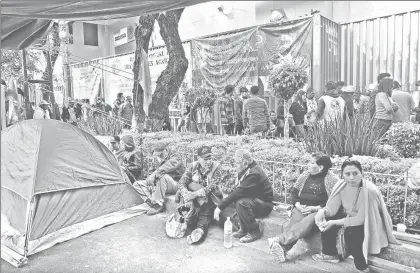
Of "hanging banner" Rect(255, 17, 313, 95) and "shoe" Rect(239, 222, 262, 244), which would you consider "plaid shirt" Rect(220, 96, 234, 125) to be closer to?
"hanging banner" Rect(255, 17, 313, 95)

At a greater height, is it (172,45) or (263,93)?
(172,45)

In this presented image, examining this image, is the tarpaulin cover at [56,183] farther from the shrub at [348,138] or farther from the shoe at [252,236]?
the shrub at [348,138]

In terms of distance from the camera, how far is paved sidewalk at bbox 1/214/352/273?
3865 mm

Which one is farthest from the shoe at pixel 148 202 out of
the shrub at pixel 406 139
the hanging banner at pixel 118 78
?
the hanging banner at pixel 118 78

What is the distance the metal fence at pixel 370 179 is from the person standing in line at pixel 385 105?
216cm

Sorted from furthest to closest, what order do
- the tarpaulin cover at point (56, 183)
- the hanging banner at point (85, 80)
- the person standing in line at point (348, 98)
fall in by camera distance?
the hanging banner at point (85, 80) → the person standing in line at point (348, 98) → the tarpaulin cover at point (56, 183)

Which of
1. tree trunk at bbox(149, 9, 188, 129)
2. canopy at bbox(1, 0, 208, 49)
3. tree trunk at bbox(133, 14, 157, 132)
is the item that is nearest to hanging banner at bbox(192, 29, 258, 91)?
tree trunk at bbox(149, 9, 188, 129)

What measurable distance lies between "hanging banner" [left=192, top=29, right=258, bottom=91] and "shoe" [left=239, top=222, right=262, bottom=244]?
7.24m

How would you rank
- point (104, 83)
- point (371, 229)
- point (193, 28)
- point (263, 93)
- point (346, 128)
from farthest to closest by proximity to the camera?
point (104, 83) → point (193, 28) → point (263, 93) → point (346, 128) → point (371, 229)

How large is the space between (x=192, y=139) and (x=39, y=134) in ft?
11.5

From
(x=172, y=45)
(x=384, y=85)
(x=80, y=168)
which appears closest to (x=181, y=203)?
(x=80, y=168)

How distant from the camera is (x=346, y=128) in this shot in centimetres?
529

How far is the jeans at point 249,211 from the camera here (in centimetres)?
443

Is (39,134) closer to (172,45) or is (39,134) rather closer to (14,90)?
(172,45)
